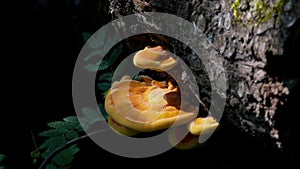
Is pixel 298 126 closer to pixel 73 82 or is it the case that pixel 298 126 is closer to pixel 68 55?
pixel 73 82

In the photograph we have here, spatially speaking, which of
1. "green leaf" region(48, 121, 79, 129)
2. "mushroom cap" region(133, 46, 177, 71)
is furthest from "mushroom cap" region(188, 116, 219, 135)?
"green leaf" region(48, 121, 79, 129)

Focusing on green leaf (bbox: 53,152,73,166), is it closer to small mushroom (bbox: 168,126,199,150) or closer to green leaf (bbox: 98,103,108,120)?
green leaf (bbox: 98,103,108,120)

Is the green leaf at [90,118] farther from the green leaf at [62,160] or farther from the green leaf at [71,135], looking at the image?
the green leaf at [62,160]

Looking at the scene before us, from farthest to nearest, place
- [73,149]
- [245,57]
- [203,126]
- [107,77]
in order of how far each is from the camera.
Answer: [107,77] < [73,149] < [203,126] < [245,57]

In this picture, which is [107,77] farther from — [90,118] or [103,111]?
[90,118]

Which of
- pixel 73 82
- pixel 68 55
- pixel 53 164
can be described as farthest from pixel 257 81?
pixel 68 55

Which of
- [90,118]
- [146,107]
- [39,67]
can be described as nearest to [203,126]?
[146,107]
